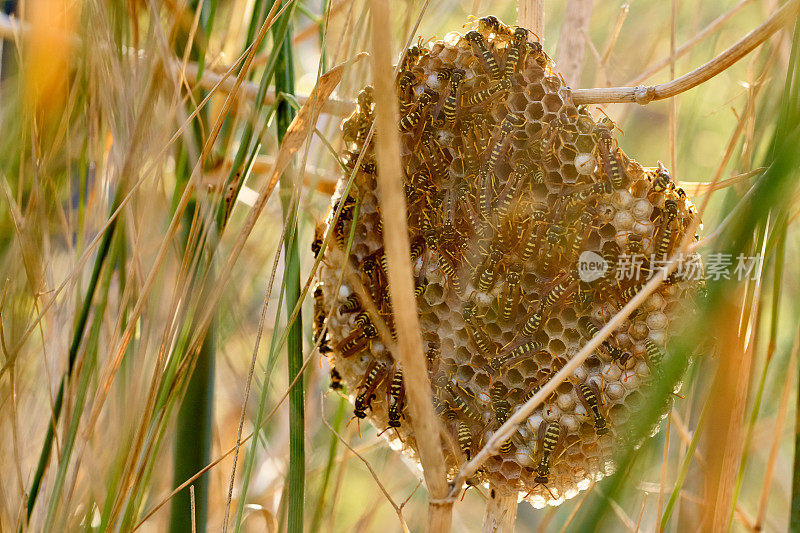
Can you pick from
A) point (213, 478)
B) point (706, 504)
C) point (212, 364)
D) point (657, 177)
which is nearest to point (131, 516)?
point (212, 364)

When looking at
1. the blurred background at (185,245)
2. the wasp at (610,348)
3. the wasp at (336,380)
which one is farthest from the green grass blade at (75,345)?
the wasp at (610,348)

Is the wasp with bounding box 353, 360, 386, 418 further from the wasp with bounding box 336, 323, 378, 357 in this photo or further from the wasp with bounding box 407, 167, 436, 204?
the wasp with bounding box 407, 167, 436, 204

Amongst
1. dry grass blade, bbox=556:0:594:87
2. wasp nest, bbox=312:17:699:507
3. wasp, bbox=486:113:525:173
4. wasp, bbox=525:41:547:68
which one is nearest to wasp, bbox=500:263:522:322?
wasp nest, bbox=312:17:699:507

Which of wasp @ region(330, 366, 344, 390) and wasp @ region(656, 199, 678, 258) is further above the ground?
wasp @ region(656, 199, 678, 258)

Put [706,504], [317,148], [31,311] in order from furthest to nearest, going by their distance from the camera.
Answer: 1. [317,148]
2. [31,311]
3. [706,504]

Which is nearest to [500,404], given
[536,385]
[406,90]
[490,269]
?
[536,385]

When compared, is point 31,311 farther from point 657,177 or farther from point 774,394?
point 774,394
